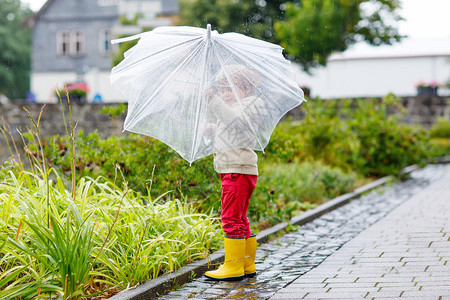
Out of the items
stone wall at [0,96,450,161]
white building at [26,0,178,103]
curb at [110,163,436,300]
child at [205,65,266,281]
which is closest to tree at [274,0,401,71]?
stone wall at [0,96,450,161]

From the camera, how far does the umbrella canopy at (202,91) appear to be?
457cm

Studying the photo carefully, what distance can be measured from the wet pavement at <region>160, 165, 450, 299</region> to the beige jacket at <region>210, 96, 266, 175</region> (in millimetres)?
894

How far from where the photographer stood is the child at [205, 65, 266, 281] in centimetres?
457

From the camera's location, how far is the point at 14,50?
50750 millimetres

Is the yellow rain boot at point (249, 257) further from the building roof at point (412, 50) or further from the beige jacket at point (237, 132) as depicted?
the building roof at point (412, 50)

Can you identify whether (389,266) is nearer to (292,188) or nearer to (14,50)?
(292,188)

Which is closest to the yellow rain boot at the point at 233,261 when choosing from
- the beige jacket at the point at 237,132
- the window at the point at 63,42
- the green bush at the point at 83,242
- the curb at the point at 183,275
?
the curb at the point at 183,275

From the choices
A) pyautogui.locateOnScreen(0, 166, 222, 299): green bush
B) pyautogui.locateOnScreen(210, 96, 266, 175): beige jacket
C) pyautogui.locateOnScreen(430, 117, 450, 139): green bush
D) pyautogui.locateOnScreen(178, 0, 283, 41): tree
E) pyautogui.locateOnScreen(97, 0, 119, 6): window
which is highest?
pyautogui.locateOnScreen(97, 0, 119, 6): window

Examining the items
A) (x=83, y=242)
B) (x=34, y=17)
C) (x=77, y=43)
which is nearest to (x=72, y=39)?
(x=77, y=43)

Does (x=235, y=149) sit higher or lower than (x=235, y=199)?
higher

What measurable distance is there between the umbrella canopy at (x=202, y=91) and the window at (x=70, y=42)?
3869 centimetres

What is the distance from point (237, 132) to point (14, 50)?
164 feet

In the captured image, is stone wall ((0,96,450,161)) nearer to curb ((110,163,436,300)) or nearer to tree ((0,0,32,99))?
curb ((110,163,436,300))

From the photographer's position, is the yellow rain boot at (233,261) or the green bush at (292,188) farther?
the green bush at (292,188)
